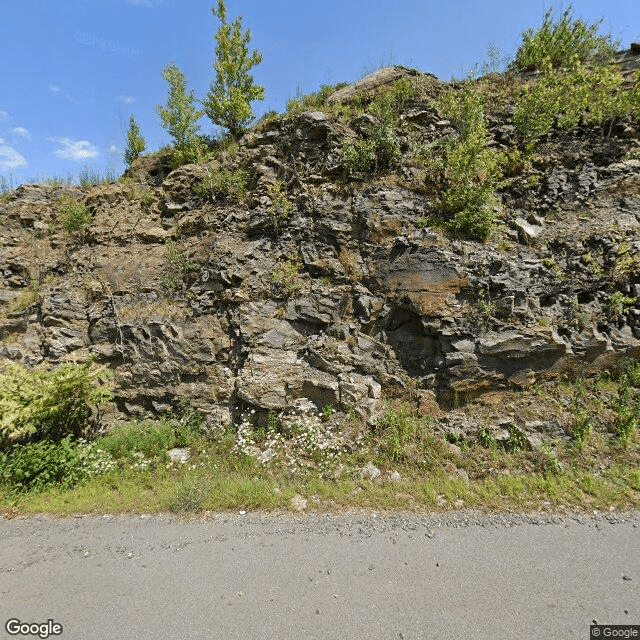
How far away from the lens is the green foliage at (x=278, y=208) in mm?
8258

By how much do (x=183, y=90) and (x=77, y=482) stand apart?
12.1 metres

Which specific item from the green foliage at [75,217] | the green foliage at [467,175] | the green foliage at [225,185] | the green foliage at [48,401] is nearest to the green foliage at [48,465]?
the green foliage at [48,401]

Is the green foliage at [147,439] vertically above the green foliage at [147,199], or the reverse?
the green foliage at [147,199]

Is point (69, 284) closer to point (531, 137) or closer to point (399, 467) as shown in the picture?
point (399, 467)

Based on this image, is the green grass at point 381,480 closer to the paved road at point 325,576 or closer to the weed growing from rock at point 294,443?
the weed growing from rock at point 294,443

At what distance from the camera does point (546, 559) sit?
3.58 metres

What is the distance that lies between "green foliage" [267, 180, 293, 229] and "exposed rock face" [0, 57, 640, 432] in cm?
7

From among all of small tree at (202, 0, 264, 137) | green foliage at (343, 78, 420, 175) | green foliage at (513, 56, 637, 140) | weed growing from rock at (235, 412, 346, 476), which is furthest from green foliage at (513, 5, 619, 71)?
weed growing from rock at (235, 412, 346, 476)

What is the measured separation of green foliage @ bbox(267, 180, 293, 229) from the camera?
8258 millimetres

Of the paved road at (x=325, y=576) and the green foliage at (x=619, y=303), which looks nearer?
the paved road at (x=325, y=576)

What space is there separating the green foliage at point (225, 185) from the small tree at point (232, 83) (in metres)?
2.61

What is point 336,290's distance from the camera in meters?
7.36

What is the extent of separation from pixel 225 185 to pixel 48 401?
23.4ft

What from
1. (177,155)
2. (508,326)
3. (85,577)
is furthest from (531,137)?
(85,577)
